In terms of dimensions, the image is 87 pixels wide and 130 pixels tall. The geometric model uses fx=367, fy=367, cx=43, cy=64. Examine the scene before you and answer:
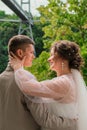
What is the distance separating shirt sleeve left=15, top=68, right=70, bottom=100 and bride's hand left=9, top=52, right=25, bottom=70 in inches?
0.7

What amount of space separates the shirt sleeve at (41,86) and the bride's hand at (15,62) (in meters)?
0.02

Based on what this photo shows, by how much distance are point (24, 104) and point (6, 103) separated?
8 cm

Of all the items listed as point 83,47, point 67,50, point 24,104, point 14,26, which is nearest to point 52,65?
point 67,50

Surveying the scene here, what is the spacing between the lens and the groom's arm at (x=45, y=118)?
4.72 ft

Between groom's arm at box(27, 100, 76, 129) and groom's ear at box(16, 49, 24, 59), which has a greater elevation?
groom's ear at box(16, 49, 24, 59)

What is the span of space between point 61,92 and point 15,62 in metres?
0.22

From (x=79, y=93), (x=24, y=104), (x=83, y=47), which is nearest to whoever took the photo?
(x=24, y=104)

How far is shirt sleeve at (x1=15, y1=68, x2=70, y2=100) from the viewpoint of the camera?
1.46m

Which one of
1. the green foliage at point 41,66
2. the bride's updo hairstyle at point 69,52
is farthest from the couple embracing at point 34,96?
the green foliage at point 41,66

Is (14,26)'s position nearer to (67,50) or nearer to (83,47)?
(83,47)

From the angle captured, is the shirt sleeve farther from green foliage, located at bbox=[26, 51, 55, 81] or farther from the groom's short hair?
green foliage, located at bbox=[26, 51, 55, 81]

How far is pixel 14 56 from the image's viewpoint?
4.93 ft

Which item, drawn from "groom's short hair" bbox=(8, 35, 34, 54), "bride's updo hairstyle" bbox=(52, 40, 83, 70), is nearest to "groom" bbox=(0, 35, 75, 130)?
"groom's short hair" bbox=(8, 35, 34, 54)

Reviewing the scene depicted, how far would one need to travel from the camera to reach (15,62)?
1.49 meters
